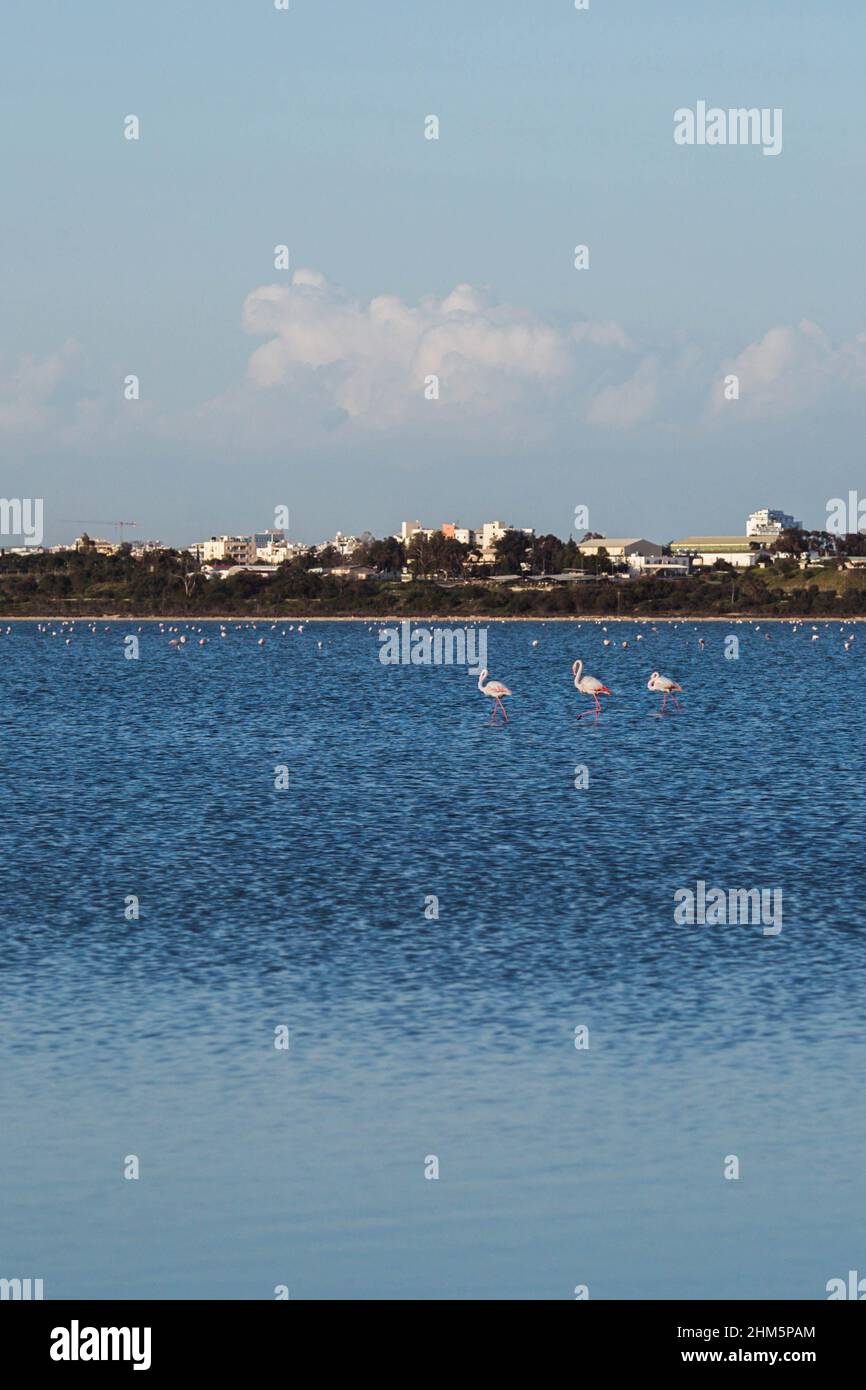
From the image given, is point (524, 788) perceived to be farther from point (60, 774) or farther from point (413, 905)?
point (413, 905)

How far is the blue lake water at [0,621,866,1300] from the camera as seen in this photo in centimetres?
1528

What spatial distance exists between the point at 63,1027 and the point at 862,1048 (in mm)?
8968

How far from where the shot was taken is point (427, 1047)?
21562mm

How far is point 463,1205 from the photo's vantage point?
640 inches

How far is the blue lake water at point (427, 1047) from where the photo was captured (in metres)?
15.3
